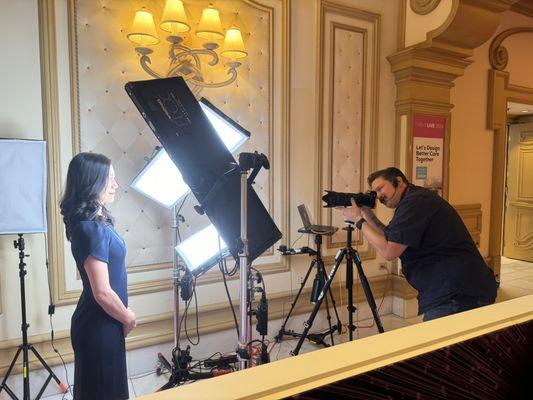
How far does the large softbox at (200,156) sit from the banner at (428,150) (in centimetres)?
252

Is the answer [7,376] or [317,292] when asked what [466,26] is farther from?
[7,376]

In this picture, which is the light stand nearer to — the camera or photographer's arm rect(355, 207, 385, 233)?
the camera

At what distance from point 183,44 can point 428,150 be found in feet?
8.00

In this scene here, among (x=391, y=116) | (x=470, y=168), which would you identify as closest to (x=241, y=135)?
(x=391, y=116)

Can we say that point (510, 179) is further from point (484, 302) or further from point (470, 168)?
point (484, 302)

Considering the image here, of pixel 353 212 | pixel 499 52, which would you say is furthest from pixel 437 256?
pixel 499 52

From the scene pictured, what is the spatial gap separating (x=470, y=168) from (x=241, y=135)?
3136 millimetres

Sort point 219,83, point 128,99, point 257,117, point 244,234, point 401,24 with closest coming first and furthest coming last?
point 244,234 → point 128,99 → point 219,83 → point 257,117 → point 401,24

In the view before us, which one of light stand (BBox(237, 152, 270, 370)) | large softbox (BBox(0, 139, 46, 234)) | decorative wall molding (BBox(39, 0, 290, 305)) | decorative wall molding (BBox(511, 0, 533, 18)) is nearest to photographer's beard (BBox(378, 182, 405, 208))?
light stand (BBox(237, 152, 270, 370))

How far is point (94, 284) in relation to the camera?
1.39 m

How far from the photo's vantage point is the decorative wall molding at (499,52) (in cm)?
404

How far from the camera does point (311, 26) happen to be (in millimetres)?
2979

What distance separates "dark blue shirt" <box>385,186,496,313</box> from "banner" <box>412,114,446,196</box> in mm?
1826

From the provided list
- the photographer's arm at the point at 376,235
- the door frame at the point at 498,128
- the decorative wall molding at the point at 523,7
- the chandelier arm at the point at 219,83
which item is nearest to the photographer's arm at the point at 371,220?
the photographer's arm at the point at 376,235
